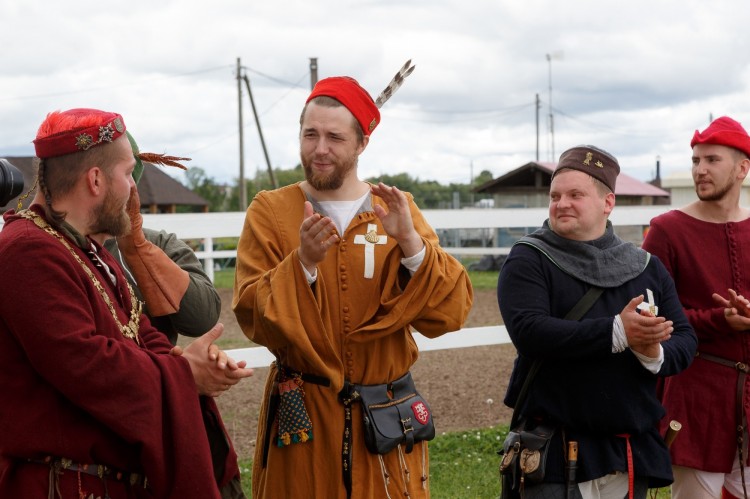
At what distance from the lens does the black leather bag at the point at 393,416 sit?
313 cm

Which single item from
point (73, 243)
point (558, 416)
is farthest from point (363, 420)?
point (73, 243)

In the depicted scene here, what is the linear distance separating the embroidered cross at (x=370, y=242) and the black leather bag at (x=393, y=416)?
1.39ft

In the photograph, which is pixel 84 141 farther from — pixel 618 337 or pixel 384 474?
pixel 618 337

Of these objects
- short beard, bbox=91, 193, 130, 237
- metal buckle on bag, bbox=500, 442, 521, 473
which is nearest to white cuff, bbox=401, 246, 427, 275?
metal buckle on bag, bbox=500, 442, 521, 473

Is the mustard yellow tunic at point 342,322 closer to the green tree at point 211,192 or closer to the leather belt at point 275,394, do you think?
the leather belt at point 275,394

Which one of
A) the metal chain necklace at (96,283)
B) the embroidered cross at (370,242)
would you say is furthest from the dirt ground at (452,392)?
the metal chain necklace at (96,283)

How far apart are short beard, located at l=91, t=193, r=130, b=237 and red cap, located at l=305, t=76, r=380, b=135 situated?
43.3 inches

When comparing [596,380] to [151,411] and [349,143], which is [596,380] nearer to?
[349,143]

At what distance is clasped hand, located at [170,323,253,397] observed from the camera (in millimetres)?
2455

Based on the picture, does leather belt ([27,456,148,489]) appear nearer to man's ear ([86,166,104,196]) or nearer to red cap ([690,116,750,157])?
man's ear ([86,166,104,196])

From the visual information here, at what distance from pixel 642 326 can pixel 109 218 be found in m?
1.87

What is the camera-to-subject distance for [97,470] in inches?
90.5

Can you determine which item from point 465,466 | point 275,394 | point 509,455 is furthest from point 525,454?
point 465,466

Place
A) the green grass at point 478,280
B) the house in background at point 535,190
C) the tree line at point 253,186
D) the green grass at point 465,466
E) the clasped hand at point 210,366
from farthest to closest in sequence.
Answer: the tree line at point 253,186
the house in background at point 535,190
the green grass at point 478,280
the green grass at point 465,466
the clasped hand at point 210,366
